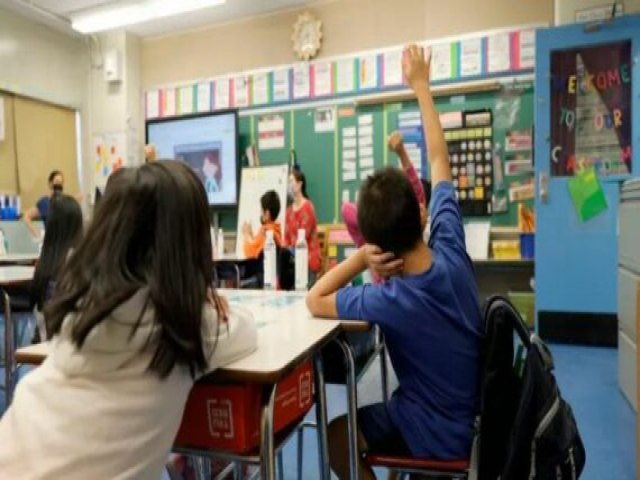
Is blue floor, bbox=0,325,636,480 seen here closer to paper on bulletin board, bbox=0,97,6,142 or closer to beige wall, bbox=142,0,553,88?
beige wall, bbox=142,0,553,88

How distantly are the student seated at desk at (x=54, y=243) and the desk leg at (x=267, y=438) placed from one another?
5.74ft

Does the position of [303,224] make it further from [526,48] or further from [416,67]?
[416,67]

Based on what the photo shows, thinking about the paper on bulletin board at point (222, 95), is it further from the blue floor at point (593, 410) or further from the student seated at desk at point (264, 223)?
the blue floor at point (593, 410)

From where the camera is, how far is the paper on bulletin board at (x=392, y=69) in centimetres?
444

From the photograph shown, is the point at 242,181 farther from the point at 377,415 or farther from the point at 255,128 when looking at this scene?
the point at 377,415

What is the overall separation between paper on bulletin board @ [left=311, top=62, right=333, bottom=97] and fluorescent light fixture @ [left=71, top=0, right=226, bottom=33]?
1000mm

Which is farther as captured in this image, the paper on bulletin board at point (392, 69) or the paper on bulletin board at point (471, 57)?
the paper on bulletin board at point (392, 69)

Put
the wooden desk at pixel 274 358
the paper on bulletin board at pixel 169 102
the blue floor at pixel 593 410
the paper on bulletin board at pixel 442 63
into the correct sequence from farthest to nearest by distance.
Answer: the paper on bulletin board at pixel 169 102, the paper on bulletin board at pixel 442 63, the blue floor at pixel 593 410, the wooden desk at pixel 274 358

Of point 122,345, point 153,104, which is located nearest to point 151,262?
point 122,345

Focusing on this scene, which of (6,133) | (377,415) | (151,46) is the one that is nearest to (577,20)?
(377,415)

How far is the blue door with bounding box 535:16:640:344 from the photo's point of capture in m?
3.34

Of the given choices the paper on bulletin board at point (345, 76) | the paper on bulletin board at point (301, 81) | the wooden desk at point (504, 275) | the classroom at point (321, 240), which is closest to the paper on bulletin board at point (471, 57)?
the classroom at point (321, 240)

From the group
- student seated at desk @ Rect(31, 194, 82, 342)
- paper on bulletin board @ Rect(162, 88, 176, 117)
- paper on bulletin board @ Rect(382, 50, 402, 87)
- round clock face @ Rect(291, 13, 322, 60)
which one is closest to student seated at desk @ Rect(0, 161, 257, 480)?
student seated at desk @ Rect(31, 194, 82, 342)

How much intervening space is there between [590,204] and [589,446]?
1.90m
